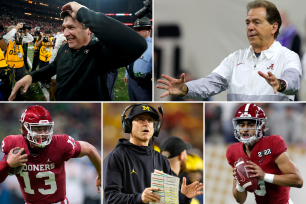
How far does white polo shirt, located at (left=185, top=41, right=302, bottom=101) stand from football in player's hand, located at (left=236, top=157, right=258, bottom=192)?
599 millimetres

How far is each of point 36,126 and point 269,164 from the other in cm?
213

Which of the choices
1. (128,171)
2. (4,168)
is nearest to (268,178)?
(128,171)

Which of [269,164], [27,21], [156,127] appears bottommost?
[269,164]

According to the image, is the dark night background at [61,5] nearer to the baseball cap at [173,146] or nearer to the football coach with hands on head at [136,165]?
the football coach with hands on head at [136,165]

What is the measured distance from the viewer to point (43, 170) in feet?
8.69

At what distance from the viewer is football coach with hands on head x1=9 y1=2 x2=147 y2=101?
2191 mm

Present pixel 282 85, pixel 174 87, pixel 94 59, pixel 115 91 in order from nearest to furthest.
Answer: pixel 282 85
pixel 174 87
pixel 94 59
pixel 115 91

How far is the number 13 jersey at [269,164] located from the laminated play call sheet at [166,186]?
2.33ft

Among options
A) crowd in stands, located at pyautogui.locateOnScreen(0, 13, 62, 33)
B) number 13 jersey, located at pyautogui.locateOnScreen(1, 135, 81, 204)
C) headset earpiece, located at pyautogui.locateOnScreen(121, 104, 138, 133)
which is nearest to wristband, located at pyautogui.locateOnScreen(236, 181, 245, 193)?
headset earpiece, located at pyautogui.locateOnScreen(121, 104, 138, 133)

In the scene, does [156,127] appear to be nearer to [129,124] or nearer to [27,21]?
[129,124]

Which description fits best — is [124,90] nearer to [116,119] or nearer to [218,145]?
[116,119]

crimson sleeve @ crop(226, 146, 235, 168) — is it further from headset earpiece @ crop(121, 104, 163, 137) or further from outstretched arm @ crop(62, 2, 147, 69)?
outstretched arm @ crop(62, 2, 147, 69)

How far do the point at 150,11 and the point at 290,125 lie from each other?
68.0 inches

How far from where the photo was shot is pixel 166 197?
8.92ft
